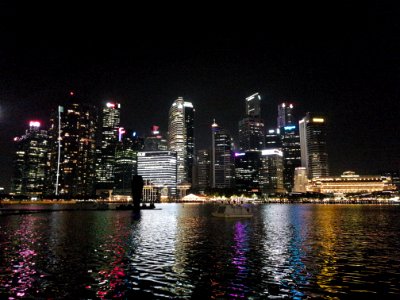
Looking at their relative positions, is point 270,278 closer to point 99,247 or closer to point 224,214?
point 99,247

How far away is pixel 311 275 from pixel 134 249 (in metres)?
20.6

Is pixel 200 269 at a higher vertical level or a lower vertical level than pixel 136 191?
lower

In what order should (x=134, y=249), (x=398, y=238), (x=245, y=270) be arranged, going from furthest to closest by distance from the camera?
(x=398, y=238) → (x=134, y=249) → (x=245, y=270)

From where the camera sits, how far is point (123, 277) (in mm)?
26766

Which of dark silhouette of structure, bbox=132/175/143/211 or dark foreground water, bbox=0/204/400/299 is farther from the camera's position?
dark silhouette of structure, bbox=132/175/143/211

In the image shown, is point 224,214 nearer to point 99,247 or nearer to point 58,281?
point 99,247

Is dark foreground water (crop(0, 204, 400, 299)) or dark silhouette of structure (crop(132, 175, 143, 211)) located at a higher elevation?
dark silhouette of structure (crop(132, 175, 143, 211))

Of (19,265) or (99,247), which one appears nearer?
(19,265)

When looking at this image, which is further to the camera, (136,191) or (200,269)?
(136,191)

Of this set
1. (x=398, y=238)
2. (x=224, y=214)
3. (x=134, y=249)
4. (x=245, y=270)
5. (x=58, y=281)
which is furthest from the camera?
(x=224, y=214)

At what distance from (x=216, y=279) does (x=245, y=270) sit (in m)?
3.92

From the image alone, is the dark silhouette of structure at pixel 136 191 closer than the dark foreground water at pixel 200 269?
No

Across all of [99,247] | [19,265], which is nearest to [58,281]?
[19,265]

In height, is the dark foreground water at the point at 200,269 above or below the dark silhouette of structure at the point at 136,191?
below
